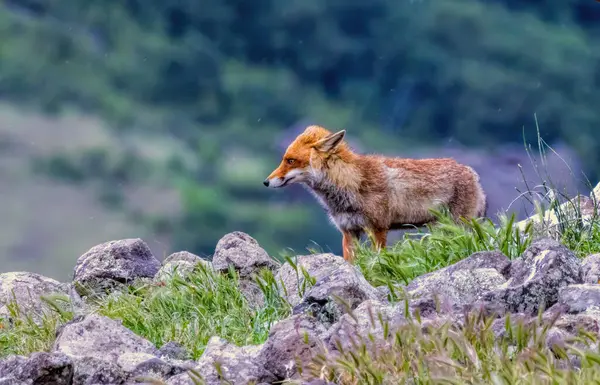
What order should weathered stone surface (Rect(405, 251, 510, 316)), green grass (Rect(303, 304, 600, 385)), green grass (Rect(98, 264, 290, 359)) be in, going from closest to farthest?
green grass (Rect(303, 304, 600, 385)), weathered stone surface (Rect(405, 251, 510, 316)), green grass (Rect(98, 264, 290, 359))

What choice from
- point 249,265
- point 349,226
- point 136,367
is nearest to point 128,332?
point 136,367

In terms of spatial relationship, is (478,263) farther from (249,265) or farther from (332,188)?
(332,188)

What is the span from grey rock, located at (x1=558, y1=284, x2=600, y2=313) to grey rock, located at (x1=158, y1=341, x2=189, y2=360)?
7.96ft

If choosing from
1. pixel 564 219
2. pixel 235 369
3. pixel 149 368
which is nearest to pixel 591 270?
pixel 564 219

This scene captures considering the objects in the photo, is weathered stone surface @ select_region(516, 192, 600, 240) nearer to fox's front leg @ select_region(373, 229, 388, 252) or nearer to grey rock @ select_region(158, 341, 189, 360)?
fox's front leg @ select_region(373, 229, 388, 252)

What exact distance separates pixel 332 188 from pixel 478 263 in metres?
4.29

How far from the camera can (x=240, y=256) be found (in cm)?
882

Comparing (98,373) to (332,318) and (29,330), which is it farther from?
(29,330)

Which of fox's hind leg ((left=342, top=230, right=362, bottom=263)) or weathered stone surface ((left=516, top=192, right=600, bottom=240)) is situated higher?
fox's hind leg ((left=342, top=230, right=362, bottom=263))

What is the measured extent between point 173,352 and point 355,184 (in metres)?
4.74

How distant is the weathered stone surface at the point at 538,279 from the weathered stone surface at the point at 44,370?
7.96ft

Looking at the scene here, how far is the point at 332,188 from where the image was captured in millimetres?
11008

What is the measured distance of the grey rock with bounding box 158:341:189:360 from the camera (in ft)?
21.5

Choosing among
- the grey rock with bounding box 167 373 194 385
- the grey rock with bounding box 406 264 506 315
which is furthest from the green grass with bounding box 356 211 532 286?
the grey rock with bounding box 167 373 194 385
